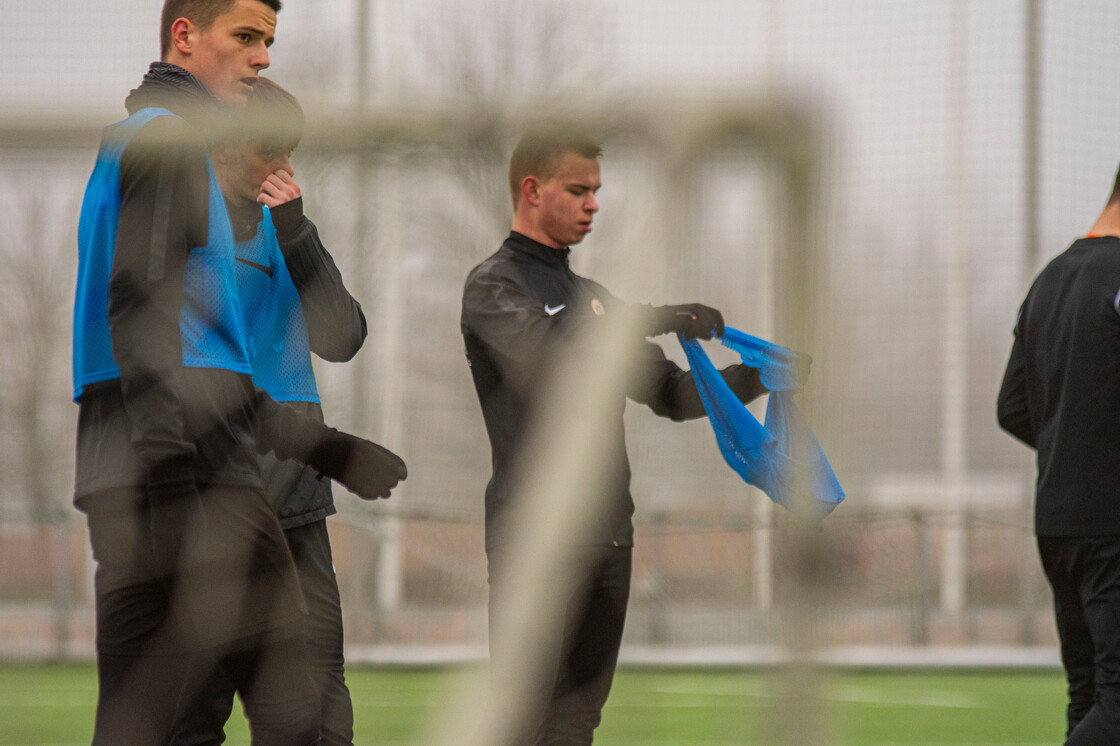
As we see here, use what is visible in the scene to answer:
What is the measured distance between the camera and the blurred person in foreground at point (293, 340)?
212 centimetres

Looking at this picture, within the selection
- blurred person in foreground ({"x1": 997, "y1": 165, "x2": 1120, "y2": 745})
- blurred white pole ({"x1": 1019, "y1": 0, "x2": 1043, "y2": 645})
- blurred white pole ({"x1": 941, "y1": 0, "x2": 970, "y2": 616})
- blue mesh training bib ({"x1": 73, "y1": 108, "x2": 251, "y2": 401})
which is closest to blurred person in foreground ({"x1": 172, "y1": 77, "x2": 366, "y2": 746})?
blue mesh training bib ({"x1": 73, "y1": 108, "x2": 251, "y2": 401})

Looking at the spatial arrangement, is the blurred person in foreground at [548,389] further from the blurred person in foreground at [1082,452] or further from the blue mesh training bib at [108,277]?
the blurred person in foreground at [1082,452]

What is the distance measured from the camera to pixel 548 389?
7.50 ft

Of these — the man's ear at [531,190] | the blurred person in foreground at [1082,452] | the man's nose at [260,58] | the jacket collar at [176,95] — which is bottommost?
the blurred person in foreground at [1082,452]

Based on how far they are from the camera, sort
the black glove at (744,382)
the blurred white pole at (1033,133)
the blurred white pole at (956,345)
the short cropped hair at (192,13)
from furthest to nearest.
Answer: the blurred white pole at (1033,133) → the blurred white pole at (956,345) → the black glove at (744,382) → the short cropped hair at (192,13)

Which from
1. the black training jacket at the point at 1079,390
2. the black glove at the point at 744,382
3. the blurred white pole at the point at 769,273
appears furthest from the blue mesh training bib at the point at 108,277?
the black training jacket at the point at 1079,390

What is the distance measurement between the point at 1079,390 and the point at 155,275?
1.94 m

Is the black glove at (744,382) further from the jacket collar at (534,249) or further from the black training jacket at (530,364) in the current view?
the jacket collar at (534,249)

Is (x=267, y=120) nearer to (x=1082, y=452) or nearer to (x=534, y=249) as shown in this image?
(x=534, y=249)

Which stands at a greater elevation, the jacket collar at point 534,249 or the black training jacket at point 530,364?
the jacket collar at point 534,249

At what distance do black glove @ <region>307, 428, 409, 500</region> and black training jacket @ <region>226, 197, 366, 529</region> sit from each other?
13cm

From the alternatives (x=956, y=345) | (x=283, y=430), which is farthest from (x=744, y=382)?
(x=956, y=345)

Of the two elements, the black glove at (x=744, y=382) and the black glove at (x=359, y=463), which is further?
the black glove at (x=744, y=382)

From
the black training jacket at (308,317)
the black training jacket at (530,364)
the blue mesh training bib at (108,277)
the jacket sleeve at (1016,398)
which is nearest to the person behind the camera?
the blue mesh training bib at (108,277)
